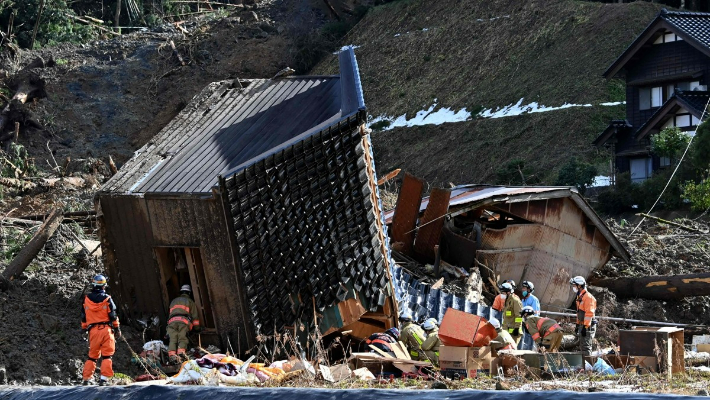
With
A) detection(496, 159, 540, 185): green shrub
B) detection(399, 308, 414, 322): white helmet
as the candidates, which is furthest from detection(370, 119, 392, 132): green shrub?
detection(399, 308, 414, 322): white helmet

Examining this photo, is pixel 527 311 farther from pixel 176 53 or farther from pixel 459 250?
pixel 176 53

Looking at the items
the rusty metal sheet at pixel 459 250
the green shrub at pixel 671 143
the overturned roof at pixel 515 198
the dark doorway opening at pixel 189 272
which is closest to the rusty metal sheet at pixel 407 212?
the overturned roof at pixel 515 198

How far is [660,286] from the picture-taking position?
727 inches

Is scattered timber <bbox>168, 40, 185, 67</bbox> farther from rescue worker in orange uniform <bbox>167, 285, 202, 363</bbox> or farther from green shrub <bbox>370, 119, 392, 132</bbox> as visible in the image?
rescue worker in orange uniform <bbox>167, 285, 202, 363</bbox>

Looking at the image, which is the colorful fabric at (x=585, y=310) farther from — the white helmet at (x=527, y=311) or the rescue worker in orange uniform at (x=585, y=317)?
the white helmet at (x=527, y=311)

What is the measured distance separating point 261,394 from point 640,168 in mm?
33144

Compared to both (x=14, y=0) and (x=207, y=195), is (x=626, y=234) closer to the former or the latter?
(x=207, y=195)

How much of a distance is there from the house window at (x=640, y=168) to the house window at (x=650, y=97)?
6.51 ft

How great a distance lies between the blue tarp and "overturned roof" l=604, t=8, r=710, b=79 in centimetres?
3171

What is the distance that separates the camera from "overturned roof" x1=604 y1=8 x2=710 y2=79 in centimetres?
3522

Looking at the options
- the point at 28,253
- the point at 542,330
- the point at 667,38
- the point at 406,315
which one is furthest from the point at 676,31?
the point at 28,253

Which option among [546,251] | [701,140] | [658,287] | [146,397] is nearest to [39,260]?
[546,251]

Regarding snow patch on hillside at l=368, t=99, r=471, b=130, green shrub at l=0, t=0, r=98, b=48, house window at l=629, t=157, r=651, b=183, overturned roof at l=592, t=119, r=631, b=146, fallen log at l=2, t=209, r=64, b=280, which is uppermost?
green shrub at l=0, t=0, r=98, b=48

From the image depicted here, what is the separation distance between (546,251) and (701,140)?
1317cm
